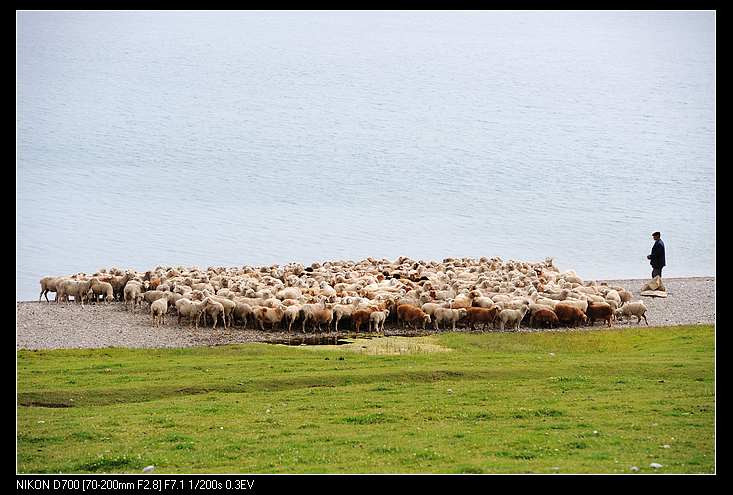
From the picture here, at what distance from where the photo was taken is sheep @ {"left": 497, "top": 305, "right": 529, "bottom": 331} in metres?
21.8

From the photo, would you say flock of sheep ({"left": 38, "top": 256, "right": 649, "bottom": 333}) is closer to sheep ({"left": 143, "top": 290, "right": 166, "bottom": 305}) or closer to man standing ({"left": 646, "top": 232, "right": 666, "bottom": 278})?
sheep ({"left": 143, "top": 290, "right": 166, "bottom": 305})

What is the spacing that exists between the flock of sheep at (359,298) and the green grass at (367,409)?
2294 millimetres

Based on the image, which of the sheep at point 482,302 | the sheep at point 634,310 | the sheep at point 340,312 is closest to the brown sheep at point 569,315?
the sheep at point 634,310

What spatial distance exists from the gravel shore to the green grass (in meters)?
1.02

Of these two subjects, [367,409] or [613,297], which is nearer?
[367,409]

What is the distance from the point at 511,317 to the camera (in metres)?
21.8

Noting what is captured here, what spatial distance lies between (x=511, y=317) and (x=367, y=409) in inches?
327

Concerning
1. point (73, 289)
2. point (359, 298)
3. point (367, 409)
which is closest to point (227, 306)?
point (359, 298)

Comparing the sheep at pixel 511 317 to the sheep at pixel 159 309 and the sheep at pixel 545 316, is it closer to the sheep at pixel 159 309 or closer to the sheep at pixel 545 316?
the sheep at pixel 545 316

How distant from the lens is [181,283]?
25.5 metres

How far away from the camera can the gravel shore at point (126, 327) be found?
20.4 m

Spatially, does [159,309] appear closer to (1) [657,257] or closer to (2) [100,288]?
(2) [100,288]

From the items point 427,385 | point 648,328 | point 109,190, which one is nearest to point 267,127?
point 109,190

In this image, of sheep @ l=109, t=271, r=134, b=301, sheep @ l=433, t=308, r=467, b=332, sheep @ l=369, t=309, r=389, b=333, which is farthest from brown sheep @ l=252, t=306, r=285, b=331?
sheep @ l=109, t=271, r=134, b=301
